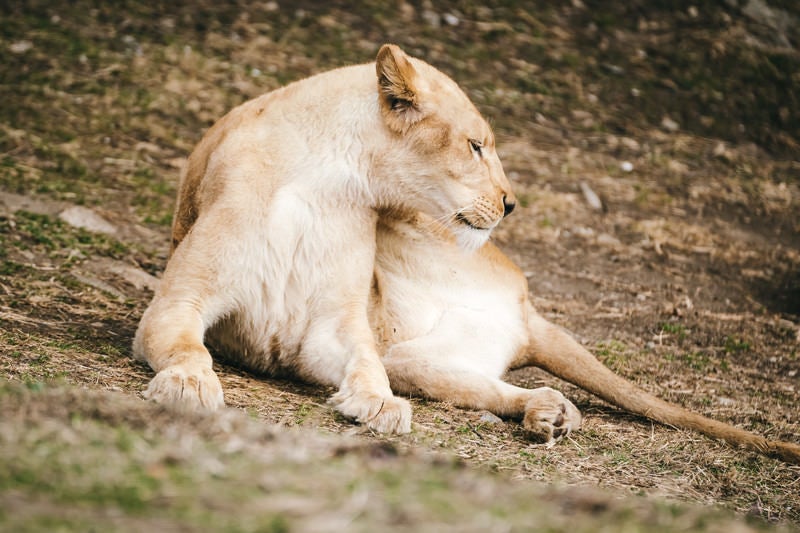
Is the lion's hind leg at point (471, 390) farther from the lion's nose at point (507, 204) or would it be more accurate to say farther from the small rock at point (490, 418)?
the lion's nose at point (507, 204)

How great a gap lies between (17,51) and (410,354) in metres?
5.55

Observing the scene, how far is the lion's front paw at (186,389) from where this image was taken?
3305 mm

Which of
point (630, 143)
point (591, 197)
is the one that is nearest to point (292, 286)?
point (591, 197)

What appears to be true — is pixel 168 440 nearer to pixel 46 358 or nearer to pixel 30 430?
pixel 30 430

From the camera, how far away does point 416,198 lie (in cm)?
423

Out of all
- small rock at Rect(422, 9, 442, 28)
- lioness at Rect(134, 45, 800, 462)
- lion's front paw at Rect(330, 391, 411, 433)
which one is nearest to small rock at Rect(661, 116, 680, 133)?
small rock at Rect(422, 9, 442, 28)

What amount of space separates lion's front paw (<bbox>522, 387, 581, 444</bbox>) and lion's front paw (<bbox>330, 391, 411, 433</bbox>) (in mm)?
538

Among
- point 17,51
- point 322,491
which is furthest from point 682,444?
point 17,51

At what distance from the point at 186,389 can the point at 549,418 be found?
4.62 feet

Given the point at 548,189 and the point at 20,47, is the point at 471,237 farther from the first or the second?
the point at 20,47

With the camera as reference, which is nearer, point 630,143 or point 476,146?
point 476,146

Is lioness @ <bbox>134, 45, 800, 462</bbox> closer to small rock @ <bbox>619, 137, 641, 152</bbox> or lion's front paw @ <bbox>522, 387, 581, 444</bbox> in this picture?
lion's front paw @ <bbox>522, 387, 581, 444</bbox>

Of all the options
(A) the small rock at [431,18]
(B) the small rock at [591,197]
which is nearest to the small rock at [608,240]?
(B) the small rock at [591,197]

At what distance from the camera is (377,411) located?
11.7ft
